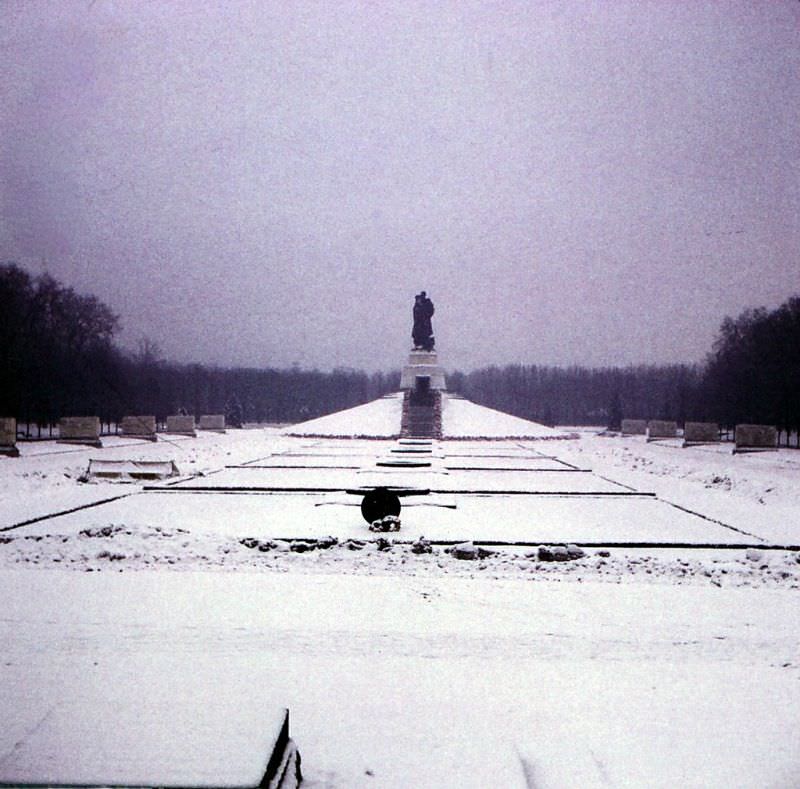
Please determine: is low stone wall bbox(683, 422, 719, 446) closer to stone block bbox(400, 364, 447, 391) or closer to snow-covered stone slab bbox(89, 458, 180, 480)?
stone block bbox(400, 364, 447, 391)

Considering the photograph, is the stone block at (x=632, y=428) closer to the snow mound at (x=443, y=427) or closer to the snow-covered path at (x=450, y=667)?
the snow mound at (x=443, y=427)

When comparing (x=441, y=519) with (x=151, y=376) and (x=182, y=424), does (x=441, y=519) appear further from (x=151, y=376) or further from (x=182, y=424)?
(x=151, y=376)

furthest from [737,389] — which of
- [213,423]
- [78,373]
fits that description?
[78,373]

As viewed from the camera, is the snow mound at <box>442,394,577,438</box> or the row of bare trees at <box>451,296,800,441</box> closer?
the snow mound at <box>442,394,577,438</box>

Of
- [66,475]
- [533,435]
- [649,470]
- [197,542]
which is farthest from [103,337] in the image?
[197,542]

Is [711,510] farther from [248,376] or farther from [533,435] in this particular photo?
[248,376]

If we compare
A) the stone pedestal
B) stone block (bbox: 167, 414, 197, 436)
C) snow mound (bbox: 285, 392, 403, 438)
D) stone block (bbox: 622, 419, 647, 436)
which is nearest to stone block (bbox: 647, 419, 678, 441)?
stone block (bbox: 622, 419, 647, 436)
